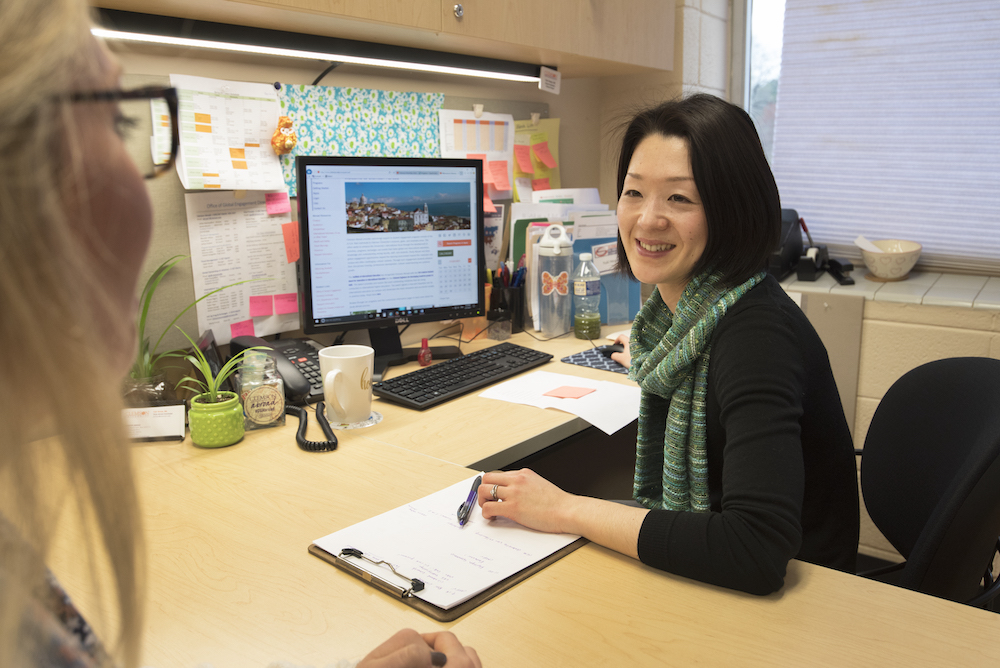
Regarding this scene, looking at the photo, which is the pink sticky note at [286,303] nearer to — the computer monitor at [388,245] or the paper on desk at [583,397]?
the computer monitor at [388,245]

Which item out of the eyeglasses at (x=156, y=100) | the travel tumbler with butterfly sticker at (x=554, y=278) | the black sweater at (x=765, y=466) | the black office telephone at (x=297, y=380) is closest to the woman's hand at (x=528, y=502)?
the black sweater at (x=765, y=466)

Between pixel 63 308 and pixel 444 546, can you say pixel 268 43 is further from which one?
pixel 63 308

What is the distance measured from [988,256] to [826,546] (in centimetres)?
176

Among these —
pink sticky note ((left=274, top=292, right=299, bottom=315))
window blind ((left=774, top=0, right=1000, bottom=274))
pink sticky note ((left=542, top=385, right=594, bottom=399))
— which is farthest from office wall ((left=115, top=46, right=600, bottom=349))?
window blind ((left=774, top=0, right=1000, bottom=274))

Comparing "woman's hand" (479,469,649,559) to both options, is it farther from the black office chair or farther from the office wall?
the office wall

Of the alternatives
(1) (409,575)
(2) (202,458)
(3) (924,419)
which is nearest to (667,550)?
(1) (409,575)

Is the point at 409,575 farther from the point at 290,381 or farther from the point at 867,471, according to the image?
the point at 867,471

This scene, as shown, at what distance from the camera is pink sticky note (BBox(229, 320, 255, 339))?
160cm

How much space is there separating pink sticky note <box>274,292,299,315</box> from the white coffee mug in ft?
1.33

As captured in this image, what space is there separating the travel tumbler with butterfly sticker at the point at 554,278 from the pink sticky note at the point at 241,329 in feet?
2.64

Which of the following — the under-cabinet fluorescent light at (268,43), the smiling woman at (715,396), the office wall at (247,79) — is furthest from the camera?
the office wall at (247,79)

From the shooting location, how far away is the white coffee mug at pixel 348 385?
1.29 m

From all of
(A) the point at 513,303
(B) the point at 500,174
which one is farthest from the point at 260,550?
(B) the point at 500,174

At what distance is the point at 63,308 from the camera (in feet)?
1.14
